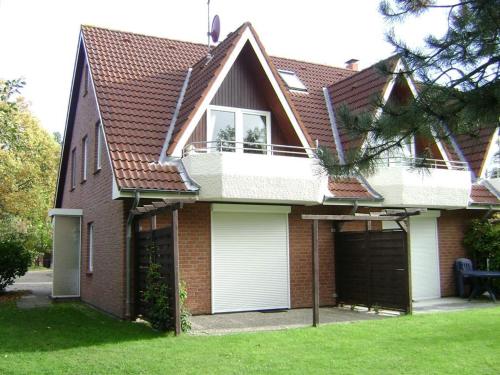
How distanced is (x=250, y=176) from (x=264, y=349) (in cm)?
514

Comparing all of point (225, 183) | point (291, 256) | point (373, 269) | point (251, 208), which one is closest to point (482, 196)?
point (373, 269)

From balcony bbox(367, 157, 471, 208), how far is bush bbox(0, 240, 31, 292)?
12.3 m

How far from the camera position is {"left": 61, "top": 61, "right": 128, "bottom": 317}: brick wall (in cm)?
1398

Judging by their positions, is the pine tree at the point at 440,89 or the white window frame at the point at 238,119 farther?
the white window frame at the point at 238,119

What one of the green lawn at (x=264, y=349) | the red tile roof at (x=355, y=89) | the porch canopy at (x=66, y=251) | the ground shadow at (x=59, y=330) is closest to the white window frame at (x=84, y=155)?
the porch canopy at (x=66, y=251)

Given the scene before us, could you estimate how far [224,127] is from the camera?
15.2 metres

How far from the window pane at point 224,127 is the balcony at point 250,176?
1.25ft

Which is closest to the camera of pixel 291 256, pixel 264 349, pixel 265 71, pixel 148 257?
pixel 264 349

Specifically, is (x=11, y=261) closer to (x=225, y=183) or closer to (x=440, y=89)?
(x=225, y=183)

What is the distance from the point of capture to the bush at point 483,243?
677 inches

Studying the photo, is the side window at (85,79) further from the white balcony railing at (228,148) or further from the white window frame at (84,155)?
the white balcony railing at (228,148)

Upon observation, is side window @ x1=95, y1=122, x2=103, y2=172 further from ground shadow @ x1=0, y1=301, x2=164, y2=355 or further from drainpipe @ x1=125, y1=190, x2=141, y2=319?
ground shadow @ x1=0, y1=301, x2=164, y2=355

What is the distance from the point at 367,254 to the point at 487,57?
9.19 metres

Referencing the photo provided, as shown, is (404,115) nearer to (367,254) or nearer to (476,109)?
(476,109)
